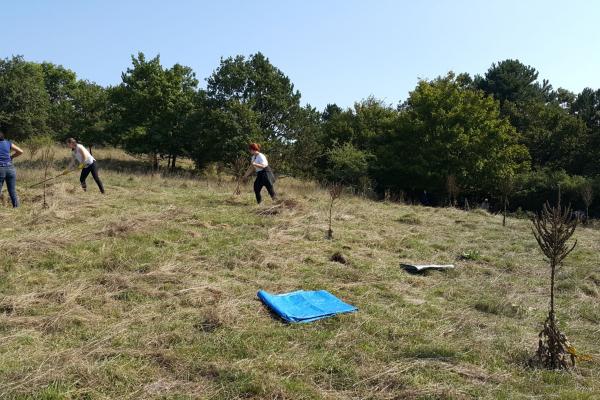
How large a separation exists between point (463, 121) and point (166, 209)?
16.6m

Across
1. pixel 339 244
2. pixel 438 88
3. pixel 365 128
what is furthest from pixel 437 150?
pixel 339 244

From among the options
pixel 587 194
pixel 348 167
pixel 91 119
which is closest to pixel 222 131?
pixel 348 167

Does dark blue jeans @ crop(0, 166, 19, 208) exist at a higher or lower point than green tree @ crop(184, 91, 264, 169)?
lower

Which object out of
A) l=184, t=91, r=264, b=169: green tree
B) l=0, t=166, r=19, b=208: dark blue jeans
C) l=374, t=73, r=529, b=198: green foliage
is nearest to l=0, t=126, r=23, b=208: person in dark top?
l=0, t=166, r=19, b=208: dark blue jeans

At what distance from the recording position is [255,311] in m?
4.64

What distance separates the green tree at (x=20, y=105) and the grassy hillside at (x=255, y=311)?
22367 millimetres

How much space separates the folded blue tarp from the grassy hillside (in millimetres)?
116

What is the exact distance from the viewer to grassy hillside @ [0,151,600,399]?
10.7 ft

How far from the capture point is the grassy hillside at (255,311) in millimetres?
3262

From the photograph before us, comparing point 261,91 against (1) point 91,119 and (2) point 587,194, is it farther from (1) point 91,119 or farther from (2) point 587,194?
(2) point 587,194

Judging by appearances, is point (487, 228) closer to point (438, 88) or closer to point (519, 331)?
point (519, 331)

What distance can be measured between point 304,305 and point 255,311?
1.66ft

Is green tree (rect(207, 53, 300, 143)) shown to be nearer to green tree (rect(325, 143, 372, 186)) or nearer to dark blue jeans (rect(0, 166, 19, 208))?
green tree (rect(325, 143, 372, 186))

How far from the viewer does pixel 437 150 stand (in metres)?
21.5
